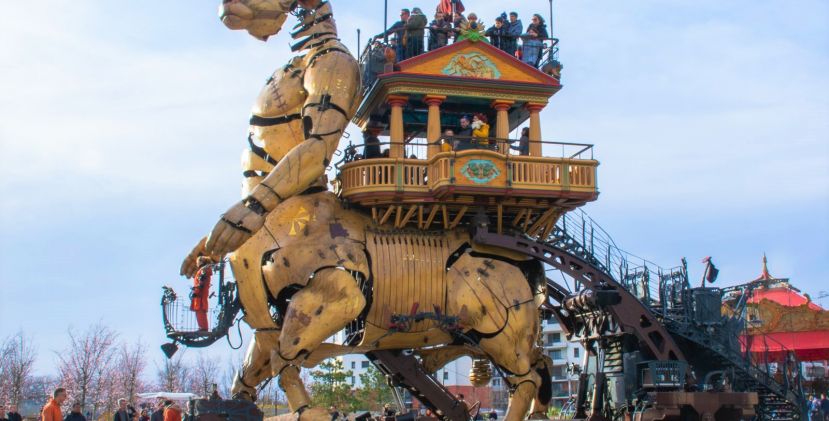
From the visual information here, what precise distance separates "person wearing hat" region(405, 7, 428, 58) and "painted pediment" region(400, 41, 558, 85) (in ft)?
2.93

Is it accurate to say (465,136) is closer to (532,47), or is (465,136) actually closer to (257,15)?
(532,47)

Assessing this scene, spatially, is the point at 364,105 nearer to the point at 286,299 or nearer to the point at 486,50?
the point at 486,50

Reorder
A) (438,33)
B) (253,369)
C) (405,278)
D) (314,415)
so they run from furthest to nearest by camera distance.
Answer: (438,33), (253,369), (405,278), (314,415)

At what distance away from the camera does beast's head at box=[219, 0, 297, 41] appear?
629 inches

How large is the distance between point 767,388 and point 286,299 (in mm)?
8898

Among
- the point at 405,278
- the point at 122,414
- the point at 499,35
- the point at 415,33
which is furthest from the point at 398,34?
the point at 122,414

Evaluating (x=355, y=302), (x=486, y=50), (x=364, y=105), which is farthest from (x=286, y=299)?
(x=486, y=50)

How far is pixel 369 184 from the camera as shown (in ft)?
52.0

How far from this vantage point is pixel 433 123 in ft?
55.2

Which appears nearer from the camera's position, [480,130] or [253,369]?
[253,369]

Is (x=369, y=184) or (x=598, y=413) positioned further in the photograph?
(x=598, y=413)

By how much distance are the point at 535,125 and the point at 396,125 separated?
8.17ft

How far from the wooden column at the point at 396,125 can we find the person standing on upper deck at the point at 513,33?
268 centimetres

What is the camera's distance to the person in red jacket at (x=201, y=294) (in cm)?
1577
